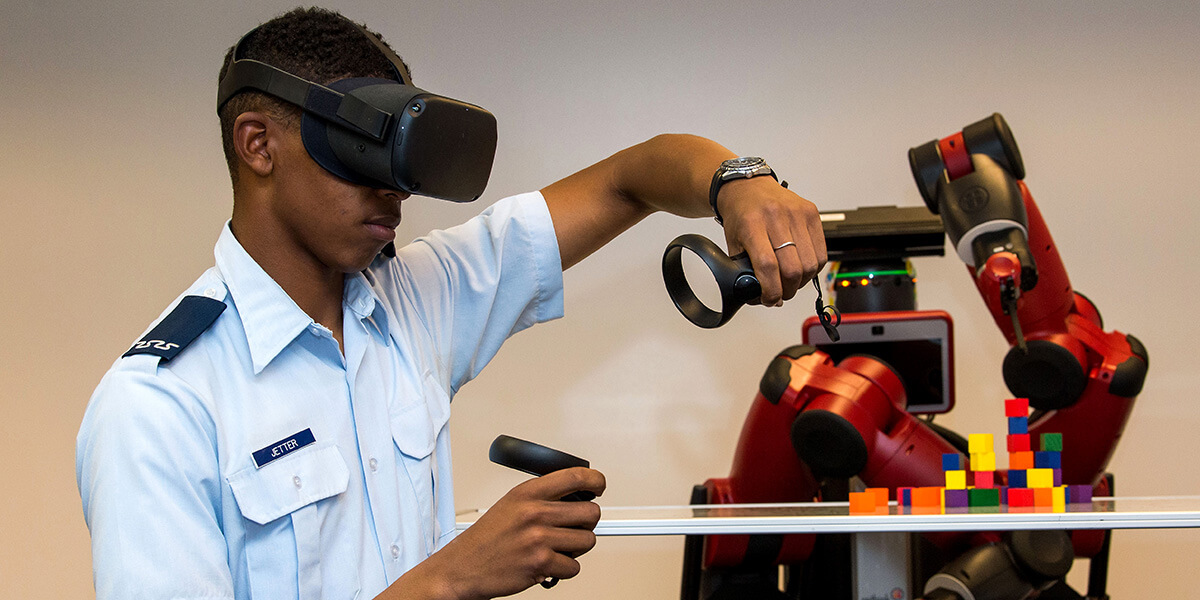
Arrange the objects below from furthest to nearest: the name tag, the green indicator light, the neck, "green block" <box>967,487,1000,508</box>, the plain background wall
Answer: the plain background wall → the green indicator light → "green block" <box>967,487,1000,508</box> → the neck → the name tag

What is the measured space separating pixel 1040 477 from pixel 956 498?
0.15 metres

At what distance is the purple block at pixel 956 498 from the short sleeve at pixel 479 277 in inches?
34.4

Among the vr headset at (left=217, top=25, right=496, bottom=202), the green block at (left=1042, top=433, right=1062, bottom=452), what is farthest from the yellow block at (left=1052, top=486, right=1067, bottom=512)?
the vr headset at (left=217, top=25, right=496, bottom=202)

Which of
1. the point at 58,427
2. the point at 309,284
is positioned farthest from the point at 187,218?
the point at 309,284

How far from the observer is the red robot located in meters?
1.78

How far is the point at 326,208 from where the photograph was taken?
1.02 meters

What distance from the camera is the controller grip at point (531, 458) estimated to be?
88 cm

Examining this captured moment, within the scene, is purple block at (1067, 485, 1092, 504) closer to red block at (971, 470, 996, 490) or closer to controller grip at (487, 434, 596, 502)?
red block at (971, 470, 996, 490)

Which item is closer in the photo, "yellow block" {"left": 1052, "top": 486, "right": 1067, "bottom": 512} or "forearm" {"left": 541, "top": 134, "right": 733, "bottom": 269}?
"forearm" {"left": 541, "top": 134, "right": 733, "bottom": 269}

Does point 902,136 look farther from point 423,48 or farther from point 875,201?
point 423,48

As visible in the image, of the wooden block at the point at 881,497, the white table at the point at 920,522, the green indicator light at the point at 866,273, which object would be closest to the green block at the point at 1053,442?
the white table at the point at 920,522

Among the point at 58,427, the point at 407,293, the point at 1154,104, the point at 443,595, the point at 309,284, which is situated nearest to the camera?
the point at 443,595

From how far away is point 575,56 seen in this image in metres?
3.35

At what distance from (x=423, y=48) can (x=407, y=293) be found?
7.82ft
